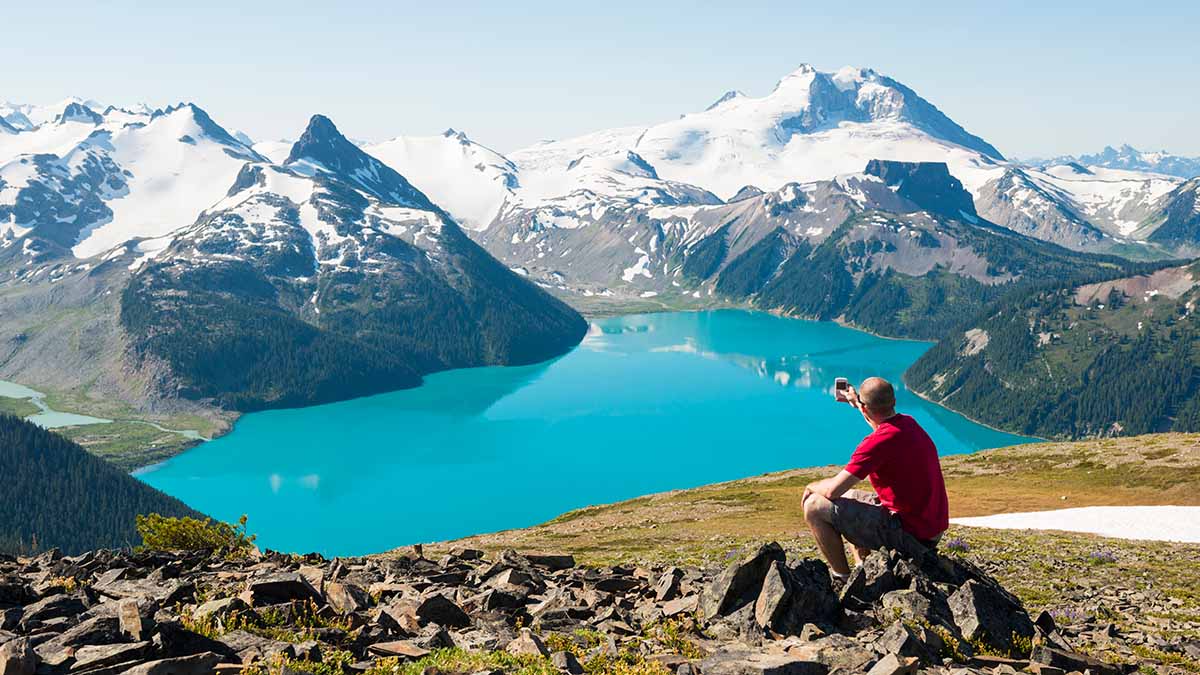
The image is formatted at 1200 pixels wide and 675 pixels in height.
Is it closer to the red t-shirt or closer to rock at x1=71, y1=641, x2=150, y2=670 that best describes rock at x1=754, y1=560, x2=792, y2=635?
the red t-shirt

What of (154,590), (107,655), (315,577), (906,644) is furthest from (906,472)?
(154,590)

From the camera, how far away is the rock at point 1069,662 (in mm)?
15523

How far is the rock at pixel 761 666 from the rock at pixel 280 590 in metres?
9.77

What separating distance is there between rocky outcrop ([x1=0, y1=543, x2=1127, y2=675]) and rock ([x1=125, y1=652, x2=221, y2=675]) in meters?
0.02

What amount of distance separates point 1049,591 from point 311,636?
23308 mm

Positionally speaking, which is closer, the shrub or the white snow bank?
the shrub

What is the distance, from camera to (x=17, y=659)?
41.4 feet

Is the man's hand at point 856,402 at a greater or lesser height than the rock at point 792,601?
greater

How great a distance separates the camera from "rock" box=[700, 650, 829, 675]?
1397cm

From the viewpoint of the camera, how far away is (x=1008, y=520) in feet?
177

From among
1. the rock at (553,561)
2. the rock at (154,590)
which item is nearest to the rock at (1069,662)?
the rock at (553,561)

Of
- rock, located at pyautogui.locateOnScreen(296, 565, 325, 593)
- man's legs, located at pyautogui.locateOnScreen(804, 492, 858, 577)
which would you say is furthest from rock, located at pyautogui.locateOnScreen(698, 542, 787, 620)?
rock, located at pyautogui.locateOnScreen(296, 565, 325, 593)

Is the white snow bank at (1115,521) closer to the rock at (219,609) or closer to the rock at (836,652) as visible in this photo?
the rock at (836,652)

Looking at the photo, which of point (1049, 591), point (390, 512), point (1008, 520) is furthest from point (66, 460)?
point (1049, 591)
